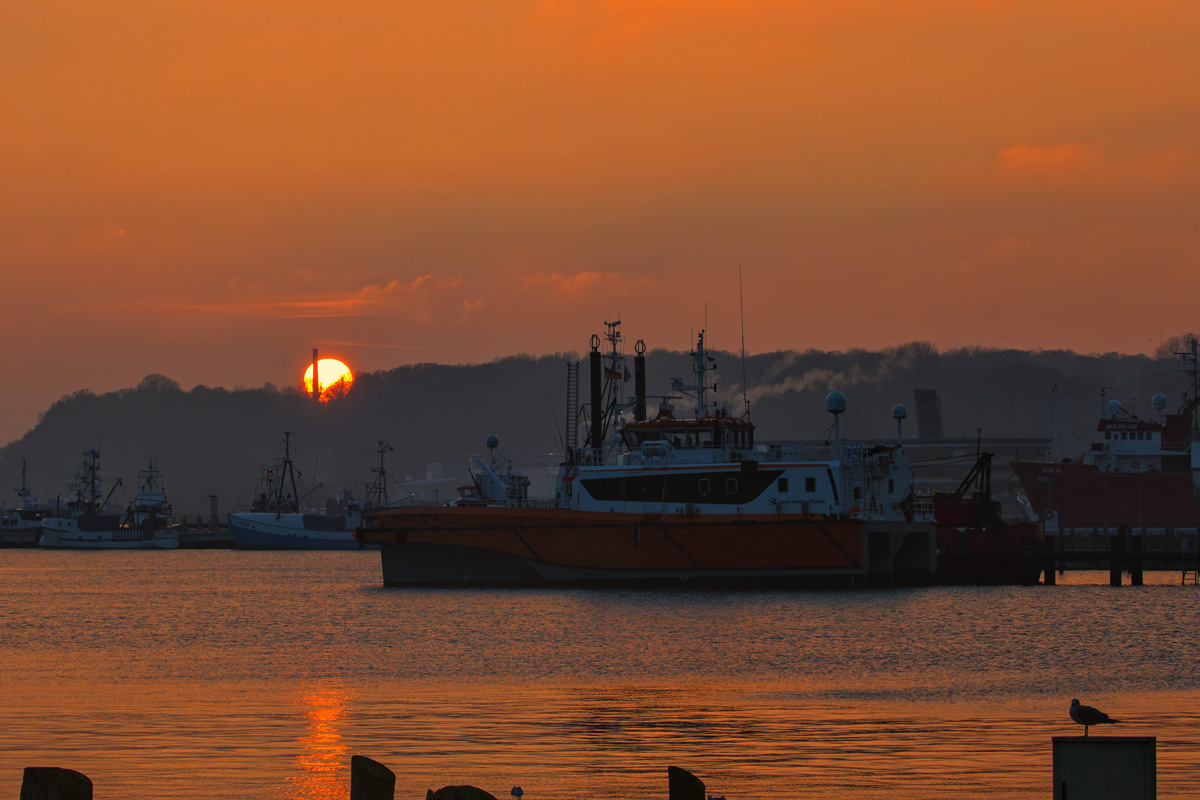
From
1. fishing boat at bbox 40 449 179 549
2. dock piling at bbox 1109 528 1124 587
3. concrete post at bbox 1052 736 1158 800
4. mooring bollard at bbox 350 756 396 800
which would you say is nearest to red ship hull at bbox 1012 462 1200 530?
dock piling at bbox 1109 528 1124 587

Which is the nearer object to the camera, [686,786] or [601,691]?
[686,786]

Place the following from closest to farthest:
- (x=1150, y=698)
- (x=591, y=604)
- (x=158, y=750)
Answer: (x=158, y=750), (x=1150, y=698), (x=591, y=604)

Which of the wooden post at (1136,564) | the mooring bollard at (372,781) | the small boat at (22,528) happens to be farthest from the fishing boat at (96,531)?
the mooring bollard at (372,781)

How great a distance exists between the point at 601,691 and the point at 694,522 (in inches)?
832

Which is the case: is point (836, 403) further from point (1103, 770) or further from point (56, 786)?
point (56, 786)

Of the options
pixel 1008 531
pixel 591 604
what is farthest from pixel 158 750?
pixel 1008 531

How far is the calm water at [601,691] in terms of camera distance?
55.9 ft

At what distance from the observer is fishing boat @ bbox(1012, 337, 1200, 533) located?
8444cm

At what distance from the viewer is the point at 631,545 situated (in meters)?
46.7

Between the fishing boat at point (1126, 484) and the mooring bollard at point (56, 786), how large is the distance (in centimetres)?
7859

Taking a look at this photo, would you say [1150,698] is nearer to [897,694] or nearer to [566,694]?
[897,694]

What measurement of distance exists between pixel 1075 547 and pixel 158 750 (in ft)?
240

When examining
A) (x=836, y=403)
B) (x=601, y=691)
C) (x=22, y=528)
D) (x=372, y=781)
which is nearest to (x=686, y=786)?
(x=372, y=781)

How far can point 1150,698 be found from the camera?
23719 millimetres
